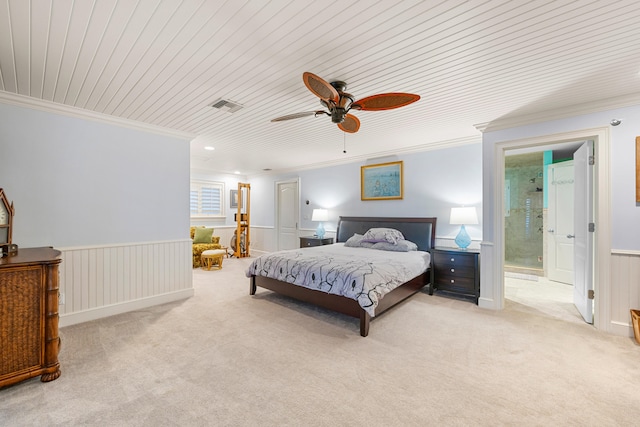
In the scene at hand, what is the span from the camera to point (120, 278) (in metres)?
3.41

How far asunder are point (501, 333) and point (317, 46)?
3.19m

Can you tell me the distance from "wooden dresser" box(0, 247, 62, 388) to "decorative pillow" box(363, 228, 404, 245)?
154 inches

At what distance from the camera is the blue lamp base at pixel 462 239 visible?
160 inches

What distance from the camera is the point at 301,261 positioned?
3.52 m

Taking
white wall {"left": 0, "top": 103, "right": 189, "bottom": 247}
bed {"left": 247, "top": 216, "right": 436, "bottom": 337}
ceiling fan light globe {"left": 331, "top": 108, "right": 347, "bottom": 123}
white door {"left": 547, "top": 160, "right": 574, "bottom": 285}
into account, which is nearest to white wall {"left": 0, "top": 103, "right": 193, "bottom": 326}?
white wall {"left": 0, "top": 103, "right": 189, "bottom": 247}

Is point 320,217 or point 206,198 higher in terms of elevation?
point 206,198

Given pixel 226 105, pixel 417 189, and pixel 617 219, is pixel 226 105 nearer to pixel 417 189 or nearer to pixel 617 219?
pixel 417 189

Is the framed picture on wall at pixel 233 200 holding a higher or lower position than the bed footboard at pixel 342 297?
higher

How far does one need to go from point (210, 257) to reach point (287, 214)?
2.30 m

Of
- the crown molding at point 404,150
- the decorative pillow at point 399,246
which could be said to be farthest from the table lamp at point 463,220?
the crown molding at point 404,150

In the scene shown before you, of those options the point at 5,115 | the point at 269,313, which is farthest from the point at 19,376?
the point at 5,115

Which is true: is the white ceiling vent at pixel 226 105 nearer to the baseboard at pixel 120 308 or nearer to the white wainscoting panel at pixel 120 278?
the white wainscoting panel at pixel 120 278

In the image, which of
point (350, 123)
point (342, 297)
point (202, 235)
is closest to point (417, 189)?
point (350, 123)

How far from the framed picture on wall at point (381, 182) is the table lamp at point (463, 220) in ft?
3.75
